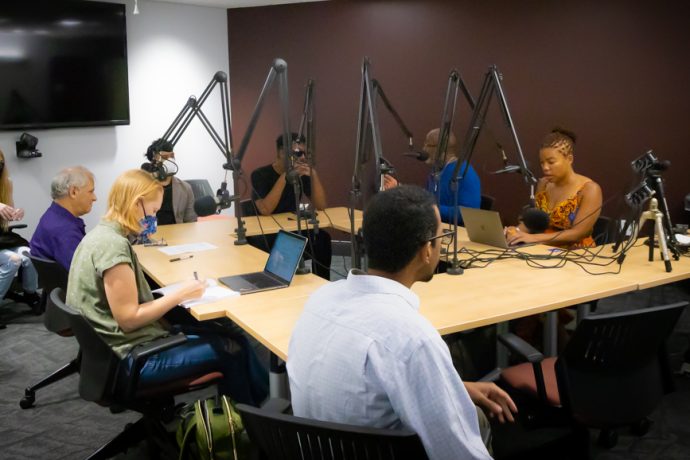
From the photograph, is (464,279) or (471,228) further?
(471,228)

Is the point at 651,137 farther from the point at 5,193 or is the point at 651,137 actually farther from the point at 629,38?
the point at 5,193

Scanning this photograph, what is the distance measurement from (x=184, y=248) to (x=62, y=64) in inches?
116

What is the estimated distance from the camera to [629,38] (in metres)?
5.07

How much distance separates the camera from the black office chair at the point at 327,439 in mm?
1279

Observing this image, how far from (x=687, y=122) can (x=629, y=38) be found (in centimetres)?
80

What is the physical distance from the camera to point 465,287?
8.84 ft

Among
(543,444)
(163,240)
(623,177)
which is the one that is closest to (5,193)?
(163,240)

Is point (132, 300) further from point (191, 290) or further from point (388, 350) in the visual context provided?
point (388, 350)

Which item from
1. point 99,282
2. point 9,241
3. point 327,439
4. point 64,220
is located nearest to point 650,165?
point 327,439

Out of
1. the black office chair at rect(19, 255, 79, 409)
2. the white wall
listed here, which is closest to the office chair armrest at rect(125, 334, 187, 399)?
the black office chair at rect(19, 255, 79, 409)

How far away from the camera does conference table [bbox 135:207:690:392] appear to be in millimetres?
2311

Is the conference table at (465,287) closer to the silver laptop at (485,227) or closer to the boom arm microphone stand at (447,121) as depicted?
the silver laptop at (485,227)

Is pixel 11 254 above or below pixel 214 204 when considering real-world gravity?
below

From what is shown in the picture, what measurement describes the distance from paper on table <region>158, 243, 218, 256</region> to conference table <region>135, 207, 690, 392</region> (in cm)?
5
